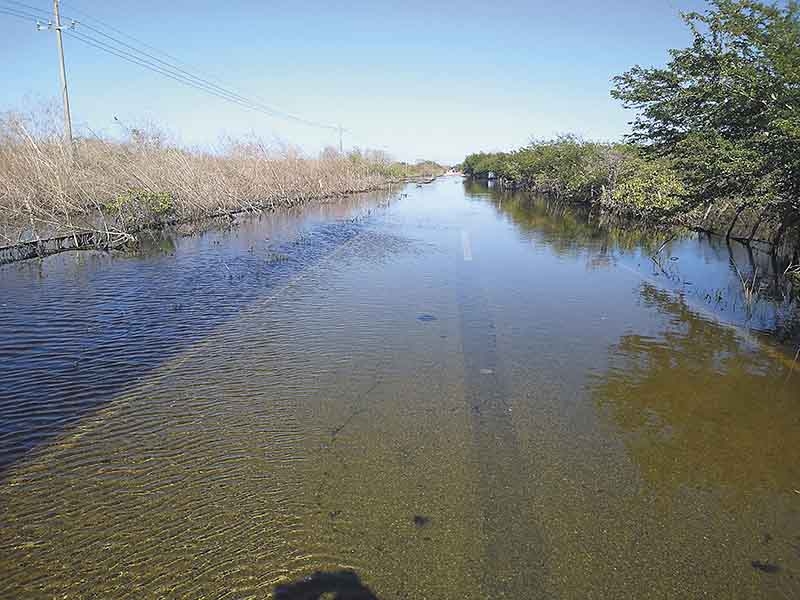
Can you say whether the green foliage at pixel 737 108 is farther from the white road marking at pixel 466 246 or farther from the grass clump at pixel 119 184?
the grass clump at pixel 119 184

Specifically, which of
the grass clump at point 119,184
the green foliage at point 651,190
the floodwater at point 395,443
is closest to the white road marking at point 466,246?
the floodwater at point 395,443

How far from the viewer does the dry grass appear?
44.0ft

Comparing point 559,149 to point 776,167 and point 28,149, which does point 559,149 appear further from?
point 28,149

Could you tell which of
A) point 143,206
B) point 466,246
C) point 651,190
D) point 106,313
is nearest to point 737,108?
point 466,246

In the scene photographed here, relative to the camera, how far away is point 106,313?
7352mm

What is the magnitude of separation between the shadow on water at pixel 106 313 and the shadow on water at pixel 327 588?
2.58 metres

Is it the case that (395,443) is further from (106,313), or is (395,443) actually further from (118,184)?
(118,184)

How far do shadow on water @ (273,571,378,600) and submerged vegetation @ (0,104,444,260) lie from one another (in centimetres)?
1166

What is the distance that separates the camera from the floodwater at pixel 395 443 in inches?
108

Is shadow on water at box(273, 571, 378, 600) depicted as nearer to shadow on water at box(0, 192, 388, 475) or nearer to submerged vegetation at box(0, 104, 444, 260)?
shadow on water at box(0, 192, 388, 475)

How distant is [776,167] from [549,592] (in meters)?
9.34

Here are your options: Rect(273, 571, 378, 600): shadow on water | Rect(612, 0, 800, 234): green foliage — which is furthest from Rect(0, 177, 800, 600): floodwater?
Rect(612, 0, 800, 234): green foliage

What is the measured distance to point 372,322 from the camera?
7312mm

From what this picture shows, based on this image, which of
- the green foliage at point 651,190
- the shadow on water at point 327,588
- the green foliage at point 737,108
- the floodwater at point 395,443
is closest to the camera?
the shadow on water at point 327,588
